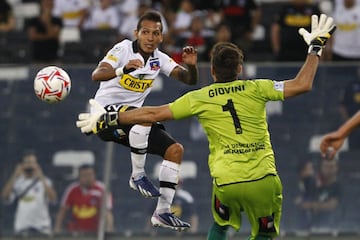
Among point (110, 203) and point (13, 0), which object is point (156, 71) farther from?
point (13, 0)

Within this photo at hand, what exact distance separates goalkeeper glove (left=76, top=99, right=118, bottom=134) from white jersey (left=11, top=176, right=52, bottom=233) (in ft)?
20.0

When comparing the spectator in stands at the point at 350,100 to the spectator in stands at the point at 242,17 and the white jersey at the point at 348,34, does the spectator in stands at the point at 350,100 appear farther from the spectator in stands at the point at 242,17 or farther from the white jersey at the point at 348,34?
the spectator in stands at the point at 242,17

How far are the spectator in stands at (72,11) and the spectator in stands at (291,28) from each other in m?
3.59

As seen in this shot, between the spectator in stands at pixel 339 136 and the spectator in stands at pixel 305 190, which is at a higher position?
the spectator in stands at pixel 339 136

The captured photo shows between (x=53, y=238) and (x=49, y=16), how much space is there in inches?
213

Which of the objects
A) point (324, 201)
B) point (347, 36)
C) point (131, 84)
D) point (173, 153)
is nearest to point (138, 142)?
point (173, 153)

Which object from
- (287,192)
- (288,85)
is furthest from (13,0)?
(288,85)

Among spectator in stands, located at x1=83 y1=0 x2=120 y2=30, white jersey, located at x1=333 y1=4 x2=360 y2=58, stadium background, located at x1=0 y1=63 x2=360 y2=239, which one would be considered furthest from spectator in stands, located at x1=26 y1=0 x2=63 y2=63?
white jersey, located at x1=333 y1=4 x2=360 y2=58

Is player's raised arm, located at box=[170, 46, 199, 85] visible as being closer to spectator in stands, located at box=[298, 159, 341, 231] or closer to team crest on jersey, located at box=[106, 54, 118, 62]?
team crest on jersey, located at box=[106, 54, 118, 62]

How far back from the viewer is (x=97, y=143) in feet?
63.1

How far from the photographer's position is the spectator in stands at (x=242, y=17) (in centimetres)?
2233

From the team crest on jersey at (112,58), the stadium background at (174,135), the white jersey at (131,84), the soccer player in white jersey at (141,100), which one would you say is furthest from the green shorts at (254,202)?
the stadium background at (174,135)

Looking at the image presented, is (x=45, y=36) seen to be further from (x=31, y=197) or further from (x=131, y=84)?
(x=131, y=84)

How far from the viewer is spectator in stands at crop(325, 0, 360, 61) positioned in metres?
21.3
